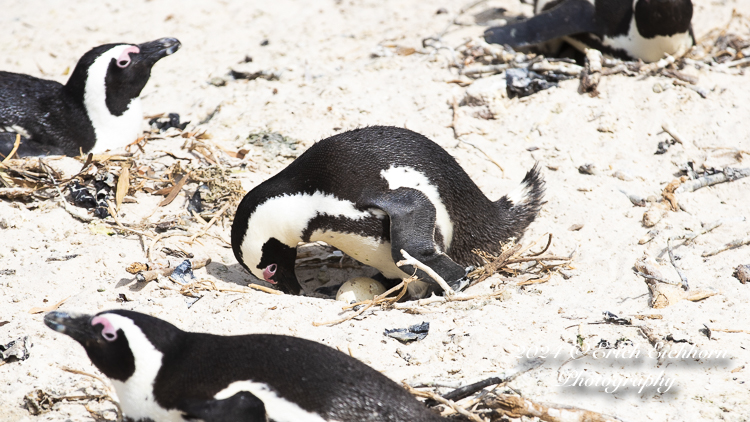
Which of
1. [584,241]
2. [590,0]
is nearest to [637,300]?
[584,241]

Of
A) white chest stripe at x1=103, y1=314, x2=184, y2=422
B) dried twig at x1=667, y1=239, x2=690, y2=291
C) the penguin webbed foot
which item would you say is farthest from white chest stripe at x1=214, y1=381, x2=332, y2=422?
dried twig at x1=667, y1=239, x2=690, y2=291

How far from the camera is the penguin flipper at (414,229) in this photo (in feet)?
10.4

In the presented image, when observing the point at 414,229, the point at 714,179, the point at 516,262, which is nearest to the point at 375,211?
the point at 414,229

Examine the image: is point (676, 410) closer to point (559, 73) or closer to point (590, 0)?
point (559, 73)

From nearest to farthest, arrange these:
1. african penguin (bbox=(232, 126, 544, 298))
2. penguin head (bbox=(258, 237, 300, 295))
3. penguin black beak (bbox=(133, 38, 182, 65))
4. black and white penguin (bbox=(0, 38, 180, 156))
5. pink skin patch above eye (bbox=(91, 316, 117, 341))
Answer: pink skin patch above eye (bbox=(91, 316, 117, 341))
african penguin (bbox=(232, 126, 544, 298))
penguin head (bbox=(258, 237, 300, 295))
black and white penguin (bbox=(0, 38, 180, 156))
penguin black beak (bbox=(133, 38, 182, 65))

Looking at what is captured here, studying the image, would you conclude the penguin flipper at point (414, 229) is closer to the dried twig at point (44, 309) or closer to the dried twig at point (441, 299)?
the dried twig at point (441, 299)

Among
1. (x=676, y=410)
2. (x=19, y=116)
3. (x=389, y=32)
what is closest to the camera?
(x=676, y=410)

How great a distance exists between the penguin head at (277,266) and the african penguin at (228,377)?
1.25 metres

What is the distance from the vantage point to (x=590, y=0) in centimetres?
597

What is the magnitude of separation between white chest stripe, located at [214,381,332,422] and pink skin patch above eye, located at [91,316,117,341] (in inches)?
16.5

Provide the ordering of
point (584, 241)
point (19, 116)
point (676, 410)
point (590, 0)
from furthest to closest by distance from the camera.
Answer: point (590, 0) → point (19, 116) → point (584, 241) → point (676, 410)

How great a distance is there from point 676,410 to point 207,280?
2249 millimetres

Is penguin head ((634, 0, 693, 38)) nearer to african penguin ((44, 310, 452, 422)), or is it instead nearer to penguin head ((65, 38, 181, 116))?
Result: penguin head ((65, 38, 181, 116))

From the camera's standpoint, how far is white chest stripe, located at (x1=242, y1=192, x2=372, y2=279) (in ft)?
10.8
